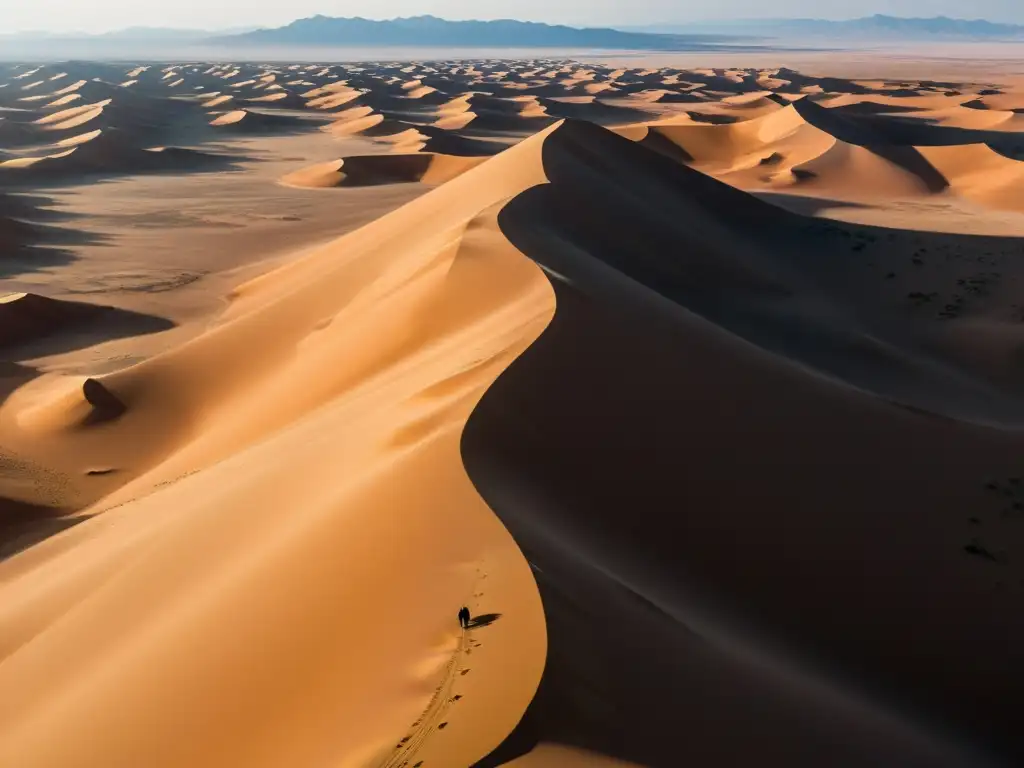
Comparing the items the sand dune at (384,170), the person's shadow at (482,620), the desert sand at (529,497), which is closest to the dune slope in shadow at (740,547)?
the desert sand at (529,497)

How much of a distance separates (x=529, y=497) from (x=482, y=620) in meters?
1.76

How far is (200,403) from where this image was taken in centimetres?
1186

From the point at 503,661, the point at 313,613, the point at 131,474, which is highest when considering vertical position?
the point at 503,661

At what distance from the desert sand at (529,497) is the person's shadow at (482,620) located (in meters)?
0.02

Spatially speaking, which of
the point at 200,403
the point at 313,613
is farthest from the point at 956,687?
the point at 200,403

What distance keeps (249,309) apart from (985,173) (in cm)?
2485

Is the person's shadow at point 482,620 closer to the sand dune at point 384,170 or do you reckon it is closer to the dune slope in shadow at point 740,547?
the dune slope in shadow at point 740,547

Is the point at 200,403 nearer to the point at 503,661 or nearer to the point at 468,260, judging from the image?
the point at 468,260

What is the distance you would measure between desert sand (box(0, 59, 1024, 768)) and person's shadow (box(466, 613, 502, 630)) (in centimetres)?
2

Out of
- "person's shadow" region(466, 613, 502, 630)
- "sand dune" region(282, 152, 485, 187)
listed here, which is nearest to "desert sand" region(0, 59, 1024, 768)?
"person's shadow" region(466, 613, 502, 630)

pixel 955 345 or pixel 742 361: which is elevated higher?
pixel 742 361

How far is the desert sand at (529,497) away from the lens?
3861 millimetres

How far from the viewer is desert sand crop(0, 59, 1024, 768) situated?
12.7ft

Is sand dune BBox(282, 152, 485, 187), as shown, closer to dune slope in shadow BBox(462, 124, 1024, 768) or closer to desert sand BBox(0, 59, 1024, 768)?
desert sand BBox(0, 59, 1024, 768)
